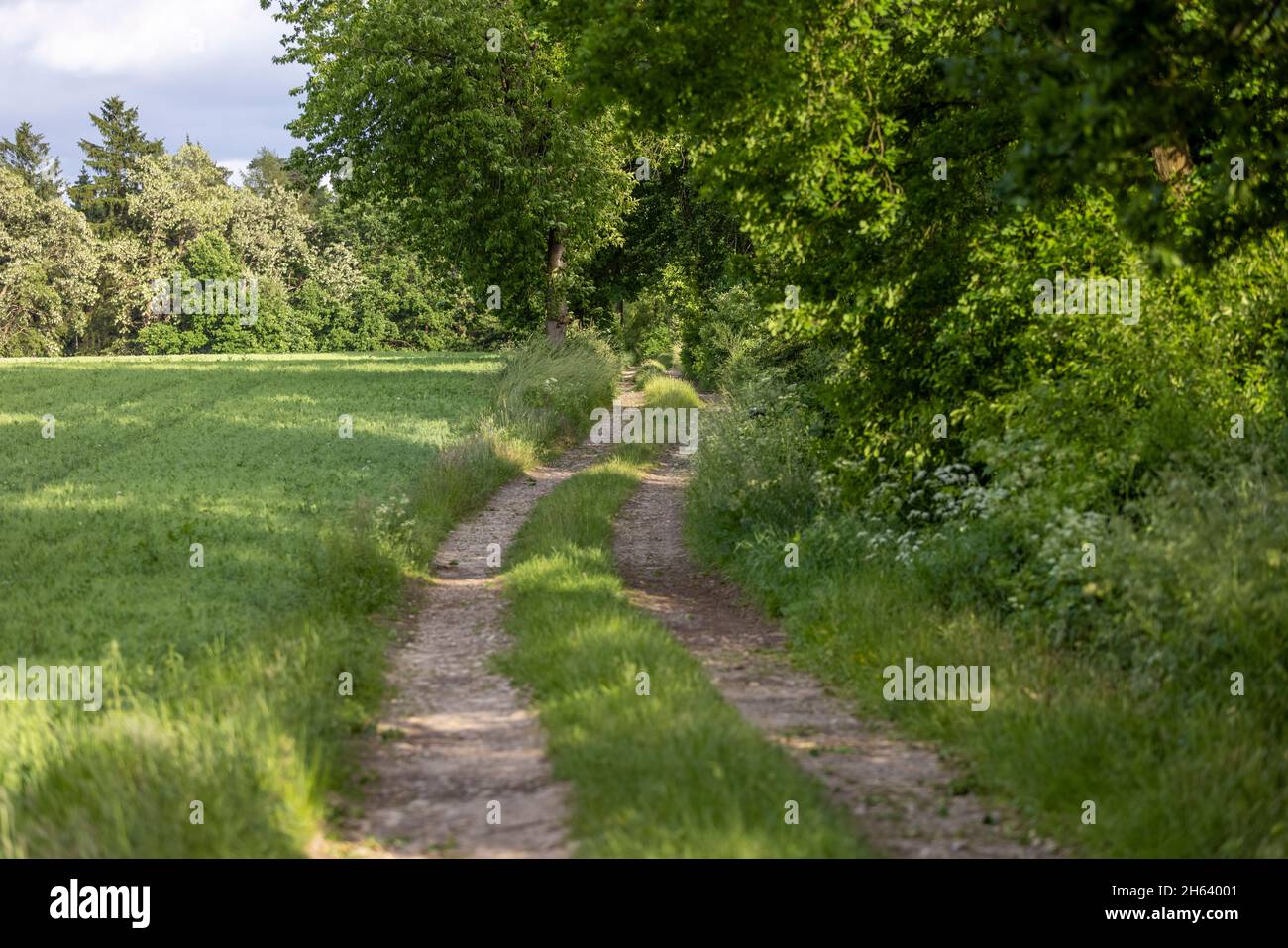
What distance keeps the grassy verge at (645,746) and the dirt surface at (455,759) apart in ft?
0.67

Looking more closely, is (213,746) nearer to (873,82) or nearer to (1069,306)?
(1069,306)

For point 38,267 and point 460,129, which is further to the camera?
point 38,267

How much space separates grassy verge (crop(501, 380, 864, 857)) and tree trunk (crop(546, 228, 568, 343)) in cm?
2373

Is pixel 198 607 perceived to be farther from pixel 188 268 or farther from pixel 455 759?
pixel 188 268

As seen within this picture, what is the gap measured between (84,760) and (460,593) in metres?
6.62

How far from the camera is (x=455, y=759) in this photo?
702 cm

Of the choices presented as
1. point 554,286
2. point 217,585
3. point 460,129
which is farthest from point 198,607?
point 554,286

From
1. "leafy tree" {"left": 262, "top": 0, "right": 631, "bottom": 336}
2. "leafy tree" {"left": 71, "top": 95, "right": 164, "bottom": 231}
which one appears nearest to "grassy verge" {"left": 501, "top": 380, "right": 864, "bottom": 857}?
"leafy tree" {"left": 262, "top": 0, "right": 631, "bottom": 336}

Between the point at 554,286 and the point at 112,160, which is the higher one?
the point at 112,160

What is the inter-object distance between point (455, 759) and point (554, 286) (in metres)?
28.0

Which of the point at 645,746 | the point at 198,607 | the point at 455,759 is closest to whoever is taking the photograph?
the point at 645,746

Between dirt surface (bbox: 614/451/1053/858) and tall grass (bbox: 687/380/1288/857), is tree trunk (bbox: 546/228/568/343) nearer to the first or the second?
dirt surface (bbox: 614/451/1053/858)

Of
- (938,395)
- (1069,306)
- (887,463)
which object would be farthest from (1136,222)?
(887,463)
